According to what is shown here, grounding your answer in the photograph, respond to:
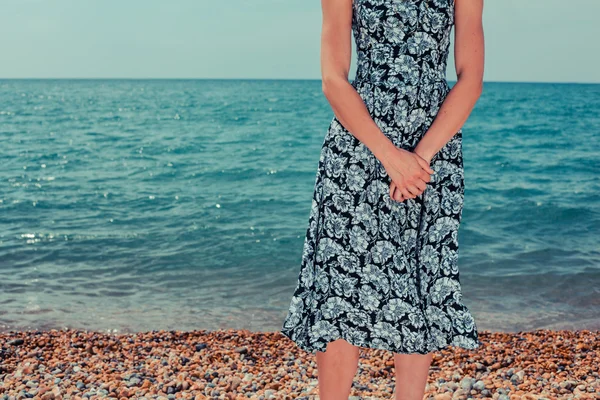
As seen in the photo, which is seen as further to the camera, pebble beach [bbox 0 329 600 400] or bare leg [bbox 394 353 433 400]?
pebble beach [bbox 0 329 600 400]

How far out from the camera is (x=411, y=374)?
102 inches

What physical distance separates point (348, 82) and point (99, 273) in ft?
21.6

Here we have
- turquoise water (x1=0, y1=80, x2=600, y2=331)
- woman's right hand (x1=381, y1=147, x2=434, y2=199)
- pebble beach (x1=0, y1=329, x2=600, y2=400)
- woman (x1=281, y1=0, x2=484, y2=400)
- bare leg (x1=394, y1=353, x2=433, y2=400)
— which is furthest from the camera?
turquoise water (x1=0, y1=80, x2=600, y2=331)

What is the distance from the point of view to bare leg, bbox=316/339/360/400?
2465mm

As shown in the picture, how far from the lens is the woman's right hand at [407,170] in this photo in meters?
2.26

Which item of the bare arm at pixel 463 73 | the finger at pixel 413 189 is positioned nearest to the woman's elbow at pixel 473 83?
the bare arm at pixel 463 73

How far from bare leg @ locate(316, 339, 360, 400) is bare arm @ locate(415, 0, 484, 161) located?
31.8 inches

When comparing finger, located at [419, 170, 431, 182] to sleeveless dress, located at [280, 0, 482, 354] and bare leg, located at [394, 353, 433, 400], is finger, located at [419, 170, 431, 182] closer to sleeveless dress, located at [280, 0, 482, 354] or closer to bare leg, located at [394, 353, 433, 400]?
sleeveless dress, located at [280, 0, 482, 354]

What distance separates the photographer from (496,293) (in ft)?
24.0

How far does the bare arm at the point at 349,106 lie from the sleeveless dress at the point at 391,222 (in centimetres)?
7

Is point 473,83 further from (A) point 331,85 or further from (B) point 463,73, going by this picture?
(A) point 331,85

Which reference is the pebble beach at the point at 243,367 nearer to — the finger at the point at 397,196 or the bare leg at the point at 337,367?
the bare leg at the point at 337,367

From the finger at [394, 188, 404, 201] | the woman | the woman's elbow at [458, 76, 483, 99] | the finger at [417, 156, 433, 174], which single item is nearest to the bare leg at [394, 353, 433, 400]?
the woman

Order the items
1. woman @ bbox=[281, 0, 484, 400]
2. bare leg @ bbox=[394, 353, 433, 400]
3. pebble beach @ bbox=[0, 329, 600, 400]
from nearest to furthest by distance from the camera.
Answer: woman @ bbox=[281, 0, 484, 400] → bare leg @ bbox=[394, 353, 433, 400] → pebble beach @ bbox=[0, 329, 600, 400]
